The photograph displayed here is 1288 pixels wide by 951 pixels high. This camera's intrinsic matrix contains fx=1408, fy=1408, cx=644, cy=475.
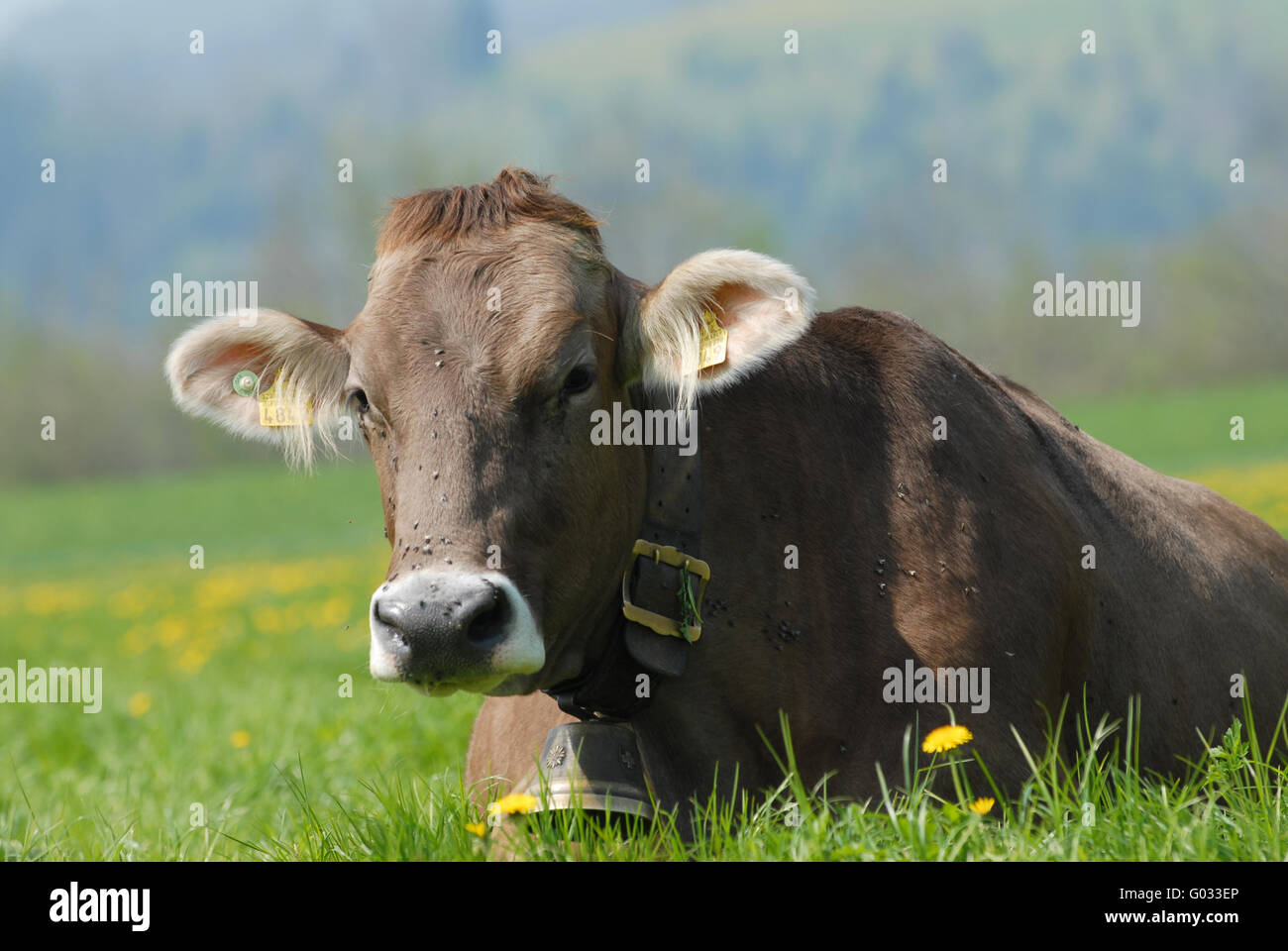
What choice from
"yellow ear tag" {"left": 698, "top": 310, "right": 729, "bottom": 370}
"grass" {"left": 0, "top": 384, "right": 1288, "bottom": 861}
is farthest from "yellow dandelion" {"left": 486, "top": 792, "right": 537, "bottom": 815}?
"yellow ear tag" {"left": 698, "top": 310, "right": 729, "bottom": 370}

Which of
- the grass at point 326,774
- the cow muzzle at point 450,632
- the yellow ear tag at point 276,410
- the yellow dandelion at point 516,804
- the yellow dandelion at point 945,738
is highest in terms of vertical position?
the yellow ear tag at point 276,410

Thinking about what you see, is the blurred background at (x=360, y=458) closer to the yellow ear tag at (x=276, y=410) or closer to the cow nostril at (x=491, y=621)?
the yellow ear tag at (x=276, y=410)

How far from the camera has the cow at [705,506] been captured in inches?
143

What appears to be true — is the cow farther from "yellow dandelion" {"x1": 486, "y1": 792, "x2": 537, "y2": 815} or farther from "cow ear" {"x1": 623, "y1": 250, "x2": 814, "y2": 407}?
"yellow dandelion" {"x1": 486, "y1": 792, "x2": 537, "y2": 815}

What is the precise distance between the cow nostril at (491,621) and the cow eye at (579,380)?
2.13 ft

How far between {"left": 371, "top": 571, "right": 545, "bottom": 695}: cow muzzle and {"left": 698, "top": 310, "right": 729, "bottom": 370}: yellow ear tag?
3.28ft

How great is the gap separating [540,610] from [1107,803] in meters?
1.52

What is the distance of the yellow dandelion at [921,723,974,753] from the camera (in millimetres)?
3605

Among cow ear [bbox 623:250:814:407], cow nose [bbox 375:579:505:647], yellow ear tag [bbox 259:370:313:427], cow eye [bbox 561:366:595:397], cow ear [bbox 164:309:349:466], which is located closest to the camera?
cow nose [bbox 375:579:505:647]

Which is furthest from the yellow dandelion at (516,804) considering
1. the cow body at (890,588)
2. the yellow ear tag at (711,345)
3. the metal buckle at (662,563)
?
the yellow ear tag at (711,345)

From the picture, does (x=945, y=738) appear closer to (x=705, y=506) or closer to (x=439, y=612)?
(x=705, y=506)

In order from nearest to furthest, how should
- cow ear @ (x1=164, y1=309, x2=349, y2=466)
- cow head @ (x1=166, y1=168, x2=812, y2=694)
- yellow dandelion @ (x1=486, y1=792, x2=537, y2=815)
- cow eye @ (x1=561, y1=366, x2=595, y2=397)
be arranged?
cow head @ (x1=166, y1=168, x2=812, y2=694) < yellow dandelion @ (x1=486, y1=792, x2=537, y2=815) < cow eye @ (x1=561, y1=366, x2=595, y2=397) < cow ear @ (x1=164, y1=309, x2=349, y2=466)

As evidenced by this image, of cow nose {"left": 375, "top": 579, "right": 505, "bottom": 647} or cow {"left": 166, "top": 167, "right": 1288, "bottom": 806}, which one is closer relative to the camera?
cow nose {"left": 375, "top": 579, "right": 505, "bottom": 647}

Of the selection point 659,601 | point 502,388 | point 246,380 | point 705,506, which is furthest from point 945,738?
point 246,380
